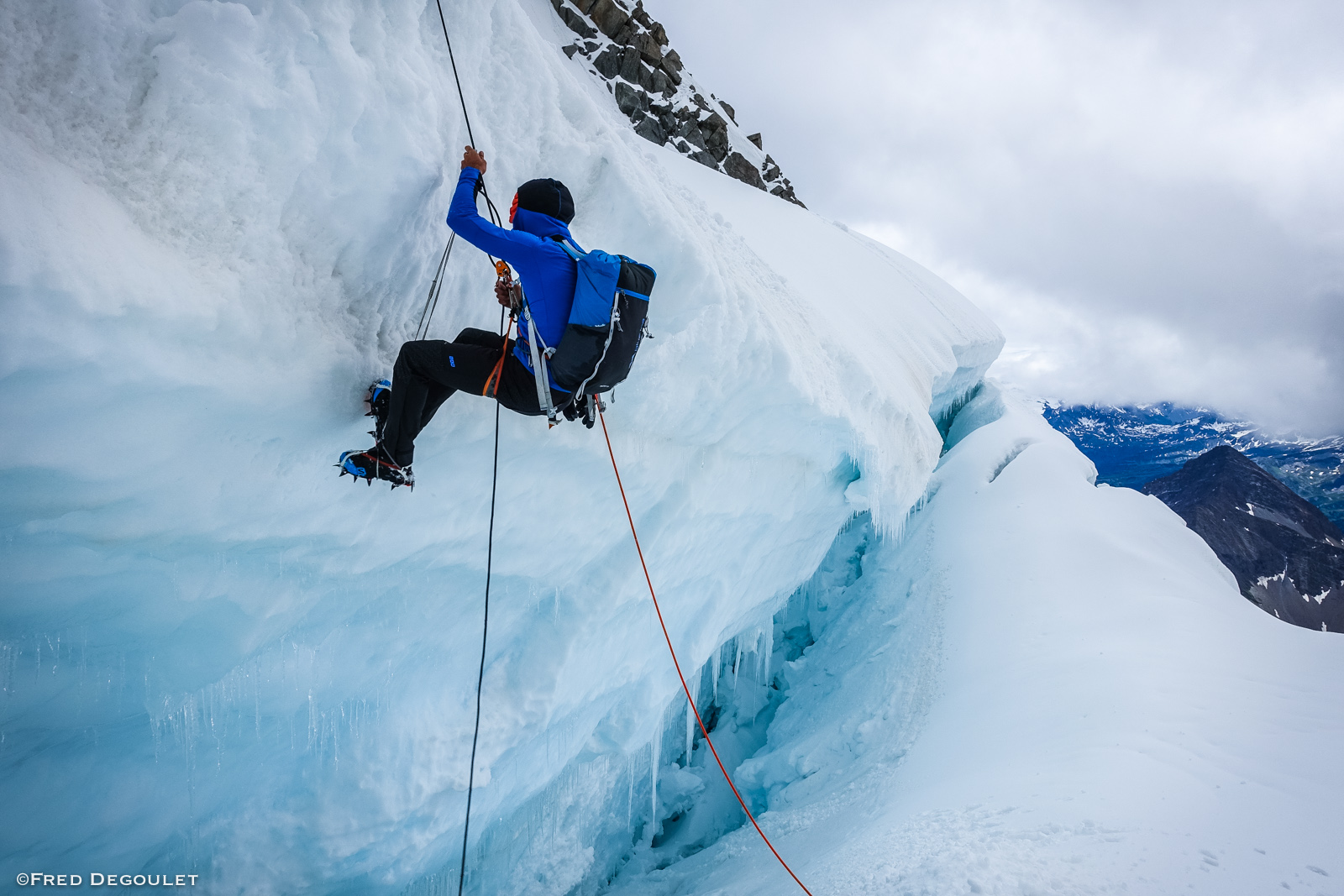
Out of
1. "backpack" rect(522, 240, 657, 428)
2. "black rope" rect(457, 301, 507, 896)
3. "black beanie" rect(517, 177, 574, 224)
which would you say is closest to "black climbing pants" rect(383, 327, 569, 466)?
"backpack" rect(522, 240, 657, 428)

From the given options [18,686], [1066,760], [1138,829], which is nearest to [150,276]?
[18,686]

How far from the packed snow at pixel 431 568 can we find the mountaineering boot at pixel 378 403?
7 centimetres

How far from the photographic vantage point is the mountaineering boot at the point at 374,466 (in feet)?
7.48

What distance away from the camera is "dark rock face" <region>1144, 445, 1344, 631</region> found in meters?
61.5

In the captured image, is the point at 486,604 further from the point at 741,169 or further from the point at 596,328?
the point at 741,169

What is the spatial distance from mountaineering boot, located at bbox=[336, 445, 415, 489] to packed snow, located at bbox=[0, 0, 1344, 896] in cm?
18

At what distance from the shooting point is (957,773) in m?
4.19

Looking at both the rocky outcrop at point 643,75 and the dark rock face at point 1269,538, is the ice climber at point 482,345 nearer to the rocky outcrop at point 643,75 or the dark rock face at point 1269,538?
the rocky outcrop at point 643,75

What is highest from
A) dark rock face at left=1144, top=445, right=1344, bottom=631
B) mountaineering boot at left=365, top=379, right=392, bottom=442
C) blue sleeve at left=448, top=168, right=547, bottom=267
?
dark rock face at left=1144, top=445, right=1344, bottom=631

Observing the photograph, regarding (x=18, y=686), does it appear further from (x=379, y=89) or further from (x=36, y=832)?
(x=379, y=89)

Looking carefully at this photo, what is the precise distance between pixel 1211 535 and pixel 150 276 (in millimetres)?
86421

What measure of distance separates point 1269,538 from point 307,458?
95.1 meters

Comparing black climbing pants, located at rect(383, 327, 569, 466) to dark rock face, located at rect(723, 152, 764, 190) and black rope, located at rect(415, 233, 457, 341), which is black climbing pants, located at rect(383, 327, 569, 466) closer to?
black rope, located at rect(415, 233, 457, 341)

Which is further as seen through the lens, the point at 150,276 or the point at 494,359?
the point at 494,359
